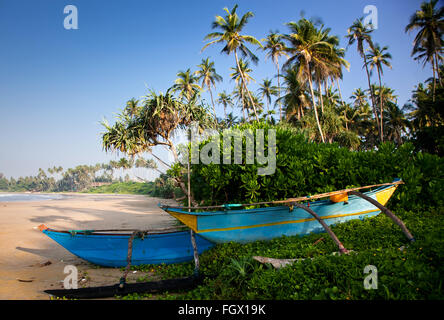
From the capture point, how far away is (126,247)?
588 cm

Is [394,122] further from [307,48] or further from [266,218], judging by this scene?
[266,218]

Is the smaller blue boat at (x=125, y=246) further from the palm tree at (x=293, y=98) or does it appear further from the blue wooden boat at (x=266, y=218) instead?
the palm tree at (x=293, y=98)

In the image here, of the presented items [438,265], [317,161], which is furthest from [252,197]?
[438,265]

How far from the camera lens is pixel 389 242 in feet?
14.8

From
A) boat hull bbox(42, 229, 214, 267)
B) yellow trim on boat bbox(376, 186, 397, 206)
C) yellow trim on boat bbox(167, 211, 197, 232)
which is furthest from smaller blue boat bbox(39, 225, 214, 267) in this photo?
yellow trim on boat bbox(376, 186, 397, 206)

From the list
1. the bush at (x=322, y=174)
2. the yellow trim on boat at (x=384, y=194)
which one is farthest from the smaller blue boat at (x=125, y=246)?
the yellow trim on boat at (x=384, y=194)

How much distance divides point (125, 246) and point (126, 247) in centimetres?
4

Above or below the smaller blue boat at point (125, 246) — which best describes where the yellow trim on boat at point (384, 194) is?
above

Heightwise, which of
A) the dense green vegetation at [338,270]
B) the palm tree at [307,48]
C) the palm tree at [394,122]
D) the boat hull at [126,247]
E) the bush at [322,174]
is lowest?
the boat hull at [126,247]

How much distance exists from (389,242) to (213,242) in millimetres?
3886

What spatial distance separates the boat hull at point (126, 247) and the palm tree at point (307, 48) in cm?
1635

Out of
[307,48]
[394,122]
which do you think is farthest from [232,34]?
[394,122]

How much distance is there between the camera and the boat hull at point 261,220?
18.0 ft

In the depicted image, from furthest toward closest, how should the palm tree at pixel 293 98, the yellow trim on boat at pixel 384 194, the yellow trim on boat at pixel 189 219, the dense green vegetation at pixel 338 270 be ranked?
the palm tree at pixel 293 98
the yellow trim on boat at pixel 384 194
the yellow trim on boat at pixel 189 219
the dense green vegetation at pixel 338 270
